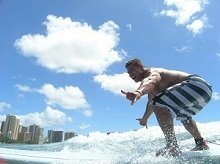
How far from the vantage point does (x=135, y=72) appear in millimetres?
4723

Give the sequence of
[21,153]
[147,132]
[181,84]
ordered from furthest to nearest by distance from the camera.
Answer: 1. [147,132]
2. [21,153]
3. [181,84]

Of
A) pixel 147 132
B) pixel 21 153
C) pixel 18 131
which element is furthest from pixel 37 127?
pixel 21 153

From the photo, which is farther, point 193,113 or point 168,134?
point 193,113

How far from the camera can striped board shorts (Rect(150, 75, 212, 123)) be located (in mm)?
4645

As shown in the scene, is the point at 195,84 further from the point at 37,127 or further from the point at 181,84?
the point at 37,127

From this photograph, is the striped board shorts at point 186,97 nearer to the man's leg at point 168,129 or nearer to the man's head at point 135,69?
the man's leg at point 168,129

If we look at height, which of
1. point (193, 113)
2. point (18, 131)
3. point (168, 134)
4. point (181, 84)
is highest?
point (18, 131)

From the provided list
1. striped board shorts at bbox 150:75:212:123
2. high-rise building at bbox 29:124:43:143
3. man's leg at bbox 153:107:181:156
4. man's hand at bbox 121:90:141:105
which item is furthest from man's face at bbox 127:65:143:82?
high-rise building at bbox 29:124:43:143

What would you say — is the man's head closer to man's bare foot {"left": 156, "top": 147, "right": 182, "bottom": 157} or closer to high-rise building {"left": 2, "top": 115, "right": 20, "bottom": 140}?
man's bare foot {"left": 156, "top": 147, "right": 182, "bottom": 157}

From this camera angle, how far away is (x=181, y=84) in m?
4.75

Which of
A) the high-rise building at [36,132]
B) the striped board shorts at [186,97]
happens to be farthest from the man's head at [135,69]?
the high-rise building at [36,132]

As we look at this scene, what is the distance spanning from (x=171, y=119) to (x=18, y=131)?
5436 cm

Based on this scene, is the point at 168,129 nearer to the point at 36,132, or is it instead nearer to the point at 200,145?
the point at 200,145

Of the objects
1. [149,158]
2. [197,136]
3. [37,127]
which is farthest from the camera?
[37,127]
